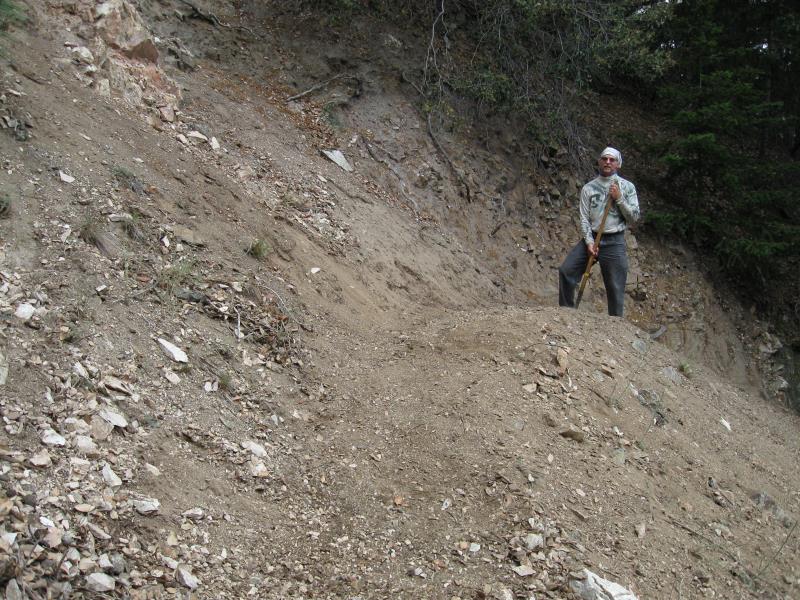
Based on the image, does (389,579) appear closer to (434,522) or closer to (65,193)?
(434,522)

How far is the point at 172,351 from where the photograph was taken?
4.22 m

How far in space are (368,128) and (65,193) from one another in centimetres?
473

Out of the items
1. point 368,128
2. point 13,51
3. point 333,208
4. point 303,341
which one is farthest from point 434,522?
point 368,128

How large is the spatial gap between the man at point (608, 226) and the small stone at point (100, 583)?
201 inches

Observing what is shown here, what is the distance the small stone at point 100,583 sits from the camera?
2.75 meters

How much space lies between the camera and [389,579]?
3395 mm

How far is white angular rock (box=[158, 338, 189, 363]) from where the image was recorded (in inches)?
165

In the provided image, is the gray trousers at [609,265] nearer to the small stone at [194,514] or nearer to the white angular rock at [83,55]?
the small stone at [194,514]

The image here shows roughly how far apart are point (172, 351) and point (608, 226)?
14.1 ft

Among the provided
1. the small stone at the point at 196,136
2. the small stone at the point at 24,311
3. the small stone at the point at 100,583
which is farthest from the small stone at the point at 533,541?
the small stone at the point at 196,136

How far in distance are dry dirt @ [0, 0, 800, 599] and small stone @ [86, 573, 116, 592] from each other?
0.04ft

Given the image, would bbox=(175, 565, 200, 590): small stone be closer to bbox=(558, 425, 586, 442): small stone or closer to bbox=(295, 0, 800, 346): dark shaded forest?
bbox=(558, 425, 586, 442): small stone

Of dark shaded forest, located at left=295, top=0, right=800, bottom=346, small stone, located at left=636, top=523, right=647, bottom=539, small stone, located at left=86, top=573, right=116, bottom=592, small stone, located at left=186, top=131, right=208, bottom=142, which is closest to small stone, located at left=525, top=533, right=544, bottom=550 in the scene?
small stone, located at left=636, top=523, right=647, bottom=539

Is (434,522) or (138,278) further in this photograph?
(138,278)
